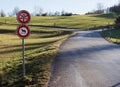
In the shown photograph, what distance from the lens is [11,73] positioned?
16.3 m

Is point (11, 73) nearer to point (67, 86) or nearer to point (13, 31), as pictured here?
point (67, 86)

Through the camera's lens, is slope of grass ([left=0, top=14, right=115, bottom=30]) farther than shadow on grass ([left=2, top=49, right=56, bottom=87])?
Yes

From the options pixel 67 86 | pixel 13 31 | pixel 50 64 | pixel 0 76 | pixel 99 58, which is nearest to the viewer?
pixel 67 86

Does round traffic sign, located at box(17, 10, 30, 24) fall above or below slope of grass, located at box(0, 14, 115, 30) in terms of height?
above

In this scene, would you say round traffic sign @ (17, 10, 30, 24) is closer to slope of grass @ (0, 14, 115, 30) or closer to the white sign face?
the white sign face

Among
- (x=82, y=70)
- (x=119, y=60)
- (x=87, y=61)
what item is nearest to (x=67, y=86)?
(x=82, y=70)

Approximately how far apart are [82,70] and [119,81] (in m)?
2.85

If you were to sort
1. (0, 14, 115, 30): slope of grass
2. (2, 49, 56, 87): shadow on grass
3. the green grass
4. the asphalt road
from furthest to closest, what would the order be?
(0, 14, 115, 30): slope of grass < the green grass < (2, 49, 56, 87): shadow on grass < the asphalt road

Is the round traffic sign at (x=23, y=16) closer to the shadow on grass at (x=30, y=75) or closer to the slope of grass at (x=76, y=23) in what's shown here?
the shadow on grass at (x=30, y=75)

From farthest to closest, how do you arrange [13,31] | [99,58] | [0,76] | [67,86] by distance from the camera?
1. [13,31]
2. [99,58]
3. [0,76]
4. [67,86]

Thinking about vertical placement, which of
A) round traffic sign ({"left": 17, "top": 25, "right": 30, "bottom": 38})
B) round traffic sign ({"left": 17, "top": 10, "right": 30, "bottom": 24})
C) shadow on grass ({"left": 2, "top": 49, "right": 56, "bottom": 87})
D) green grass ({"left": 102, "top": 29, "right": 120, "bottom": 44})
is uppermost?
round traffic sign ({"left": 17, "top": 10, "right": 30, "bottom": 24})

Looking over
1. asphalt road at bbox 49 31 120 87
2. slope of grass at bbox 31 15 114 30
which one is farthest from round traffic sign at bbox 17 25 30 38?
slope of grass at bbox 31 15 114 30

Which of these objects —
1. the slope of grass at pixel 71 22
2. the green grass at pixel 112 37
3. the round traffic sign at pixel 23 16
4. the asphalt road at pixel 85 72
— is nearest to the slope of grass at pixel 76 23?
the slope of grass at pixel 71 22

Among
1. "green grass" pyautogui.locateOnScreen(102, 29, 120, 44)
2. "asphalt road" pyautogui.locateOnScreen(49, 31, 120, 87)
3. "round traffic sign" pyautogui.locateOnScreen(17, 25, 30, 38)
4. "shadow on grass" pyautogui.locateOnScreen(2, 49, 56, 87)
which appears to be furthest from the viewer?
"green grass" pyautogui.locateOnScreen(102, 29, 120, 44)
